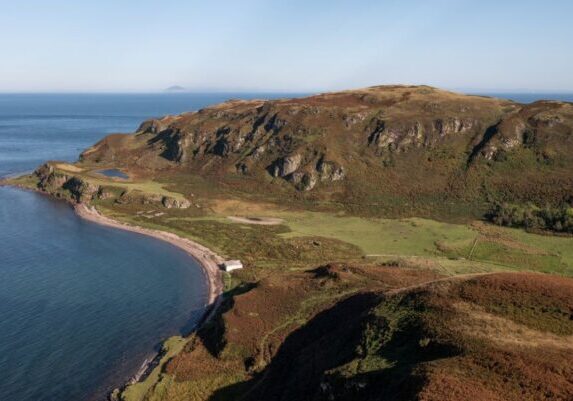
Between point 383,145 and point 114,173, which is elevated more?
point 383,145

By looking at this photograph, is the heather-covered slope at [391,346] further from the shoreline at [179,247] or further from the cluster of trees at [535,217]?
the cluster of trees at [535,217]

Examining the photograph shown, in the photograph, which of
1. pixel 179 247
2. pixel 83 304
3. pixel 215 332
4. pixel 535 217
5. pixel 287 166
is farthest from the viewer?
pixel 287 166

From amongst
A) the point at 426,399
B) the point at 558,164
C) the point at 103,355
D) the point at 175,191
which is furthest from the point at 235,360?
the point at 558,164

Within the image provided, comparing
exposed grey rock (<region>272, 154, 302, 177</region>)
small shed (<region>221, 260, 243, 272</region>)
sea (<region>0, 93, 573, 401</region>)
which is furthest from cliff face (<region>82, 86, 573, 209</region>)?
sea (<region>0, 93, 573, 401</region>)

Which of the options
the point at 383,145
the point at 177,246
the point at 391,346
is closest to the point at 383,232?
the point at 177,246

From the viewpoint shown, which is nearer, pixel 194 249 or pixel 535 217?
pixel 194 249

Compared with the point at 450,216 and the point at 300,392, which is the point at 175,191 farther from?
the point at 300,392

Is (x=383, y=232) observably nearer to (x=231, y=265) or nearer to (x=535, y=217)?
(x=535, y=217)
